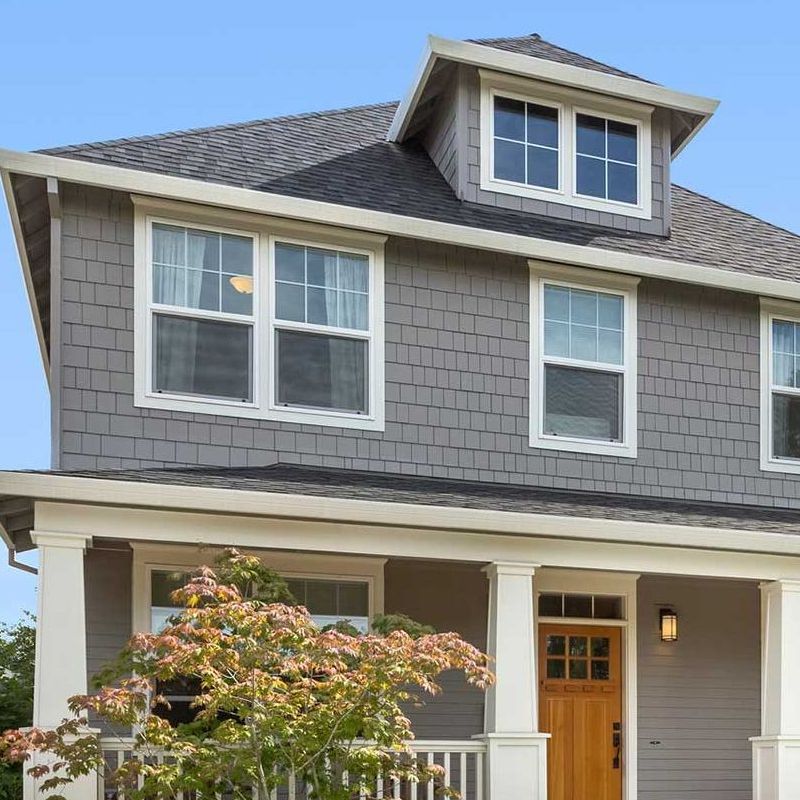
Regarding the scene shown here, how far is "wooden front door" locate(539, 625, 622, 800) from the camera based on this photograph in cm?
1084

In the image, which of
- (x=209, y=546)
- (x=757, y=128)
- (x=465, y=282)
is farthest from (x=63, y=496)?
(x=757, y=128)

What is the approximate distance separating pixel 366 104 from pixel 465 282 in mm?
3672

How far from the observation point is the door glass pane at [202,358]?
9.90 meters

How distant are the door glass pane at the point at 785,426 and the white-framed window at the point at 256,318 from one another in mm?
4241

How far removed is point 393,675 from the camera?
7.73m

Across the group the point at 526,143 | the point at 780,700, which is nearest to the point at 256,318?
the point at 526,143

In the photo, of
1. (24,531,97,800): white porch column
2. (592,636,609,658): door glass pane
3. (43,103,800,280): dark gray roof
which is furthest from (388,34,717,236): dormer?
(24,531,97,800): white porch column

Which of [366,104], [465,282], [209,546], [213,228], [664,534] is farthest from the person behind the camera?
[366,104]

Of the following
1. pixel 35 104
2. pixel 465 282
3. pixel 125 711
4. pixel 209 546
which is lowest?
pixel 125 711

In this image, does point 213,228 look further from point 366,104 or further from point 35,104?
point 35,104

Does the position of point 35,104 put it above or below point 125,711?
above

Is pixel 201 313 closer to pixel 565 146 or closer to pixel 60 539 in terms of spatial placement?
pixel 60 539

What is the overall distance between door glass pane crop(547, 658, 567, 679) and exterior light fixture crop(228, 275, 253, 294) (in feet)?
14.2

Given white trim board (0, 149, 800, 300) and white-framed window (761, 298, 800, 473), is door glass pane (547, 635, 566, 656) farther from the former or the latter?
white trim board (0, 149, 800, 300)
